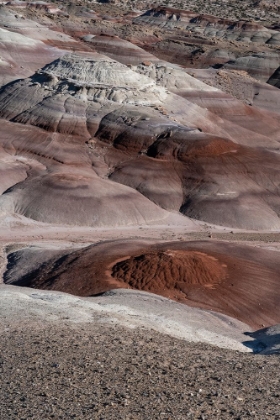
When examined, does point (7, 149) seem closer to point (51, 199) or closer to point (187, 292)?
point (51, 199)

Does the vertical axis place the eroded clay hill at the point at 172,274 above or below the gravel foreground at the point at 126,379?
below

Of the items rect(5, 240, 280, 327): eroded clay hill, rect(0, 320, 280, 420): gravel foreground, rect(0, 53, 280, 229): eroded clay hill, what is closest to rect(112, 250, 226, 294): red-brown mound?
rect(5, 240, 280, 327): eroded clay hill

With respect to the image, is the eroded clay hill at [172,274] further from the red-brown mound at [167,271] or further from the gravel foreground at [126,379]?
the gravel foreground at [126,379]

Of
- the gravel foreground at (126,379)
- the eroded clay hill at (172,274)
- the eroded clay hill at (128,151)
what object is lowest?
the eroded clay hill at (128,151)

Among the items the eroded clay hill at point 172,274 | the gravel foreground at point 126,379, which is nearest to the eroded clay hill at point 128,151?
the eroded clay hill at point 172,274

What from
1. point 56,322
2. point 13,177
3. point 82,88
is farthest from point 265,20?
point 56,322

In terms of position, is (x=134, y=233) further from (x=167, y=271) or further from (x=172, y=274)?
(x=172, y=274)
